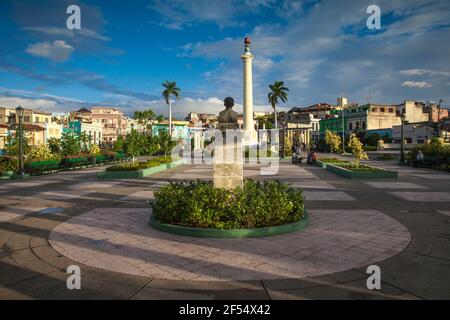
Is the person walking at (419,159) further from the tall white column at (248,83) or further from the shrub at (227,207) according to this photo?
the shrub at (227,207)

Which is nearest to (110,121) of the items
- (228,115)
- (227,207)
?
(228,115)

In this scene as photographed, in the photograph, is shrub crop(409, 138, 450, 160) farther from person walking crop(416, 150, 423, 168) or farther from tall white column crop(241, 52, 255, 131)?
tall white column crop(241, 52, 255, 131)

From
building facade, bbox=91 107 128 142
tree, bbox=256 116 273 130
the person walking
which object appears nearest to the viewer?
the person walking

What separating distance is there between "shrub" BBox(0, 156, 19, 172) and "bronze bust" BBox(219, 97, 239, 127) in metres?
19.8

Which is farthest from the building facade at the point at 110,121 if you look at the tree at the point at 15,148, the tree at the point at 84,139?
the tree at the point at 15,148

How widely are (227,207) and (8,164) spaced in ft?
69.2

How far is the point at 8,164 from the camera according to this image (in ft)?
75.6

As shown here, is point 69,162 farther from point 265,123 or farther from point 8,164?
point 265,123

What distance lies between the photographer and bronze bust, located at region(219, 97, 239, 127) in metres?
8.73

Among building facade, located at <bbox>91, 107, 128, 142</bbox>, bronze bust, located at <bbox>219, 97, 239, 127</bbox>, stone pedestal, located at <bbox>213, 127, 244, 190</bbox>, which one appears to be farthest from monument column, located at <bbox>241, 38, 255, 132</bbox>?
building facade, located at <bbox>91, 107, 128, 142</bbox>
